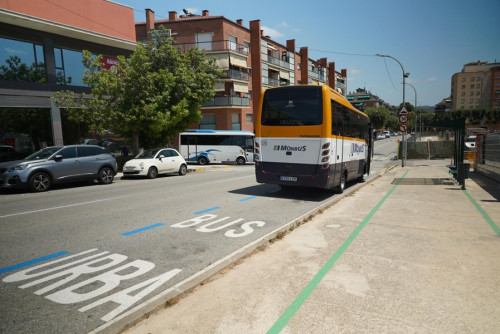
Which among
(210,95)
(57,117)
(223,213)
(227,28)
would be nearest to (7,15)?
(57,117)

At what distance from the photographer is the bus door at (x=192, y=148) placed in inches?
1115

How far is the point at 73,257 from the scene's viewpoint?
4.76 m

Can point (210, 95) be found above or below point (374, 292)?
above

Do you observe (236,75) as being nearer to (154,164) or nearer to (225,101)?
(225,101)

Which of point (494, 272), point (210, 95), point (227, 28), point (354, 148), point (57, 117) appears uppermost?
point (227, 28)

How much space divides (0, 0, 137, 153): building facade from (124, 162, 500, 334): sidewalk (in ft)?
58.1

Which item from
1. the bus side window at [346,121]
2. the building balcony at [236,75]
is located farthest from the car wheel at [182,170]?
the building balcony at [236,75]

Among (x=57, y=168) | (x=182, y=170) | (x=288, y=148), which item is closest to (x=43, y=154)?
(x=57, y=168)

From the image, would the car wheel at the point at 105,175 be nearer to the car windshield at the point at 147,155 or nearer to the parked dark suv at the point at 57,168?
the parked dark suv at the point at 57,168

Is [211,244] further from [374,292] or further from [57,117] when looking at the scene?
[57,117]

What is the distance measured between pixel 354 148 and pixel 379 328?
1011 cm

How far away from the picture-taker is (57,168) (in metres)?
12.1

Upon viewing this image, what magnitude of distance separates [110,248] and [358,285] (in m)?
3.85

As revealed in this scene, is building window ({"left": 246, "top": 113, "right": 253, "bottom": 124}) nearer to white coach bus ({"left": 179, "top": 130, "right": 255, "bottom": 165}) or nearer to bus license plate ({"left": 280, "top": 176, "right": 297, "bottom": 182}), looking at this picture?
white coach bus ({"left": 179, "top": 130, "right": 255, "bottom": 165})
